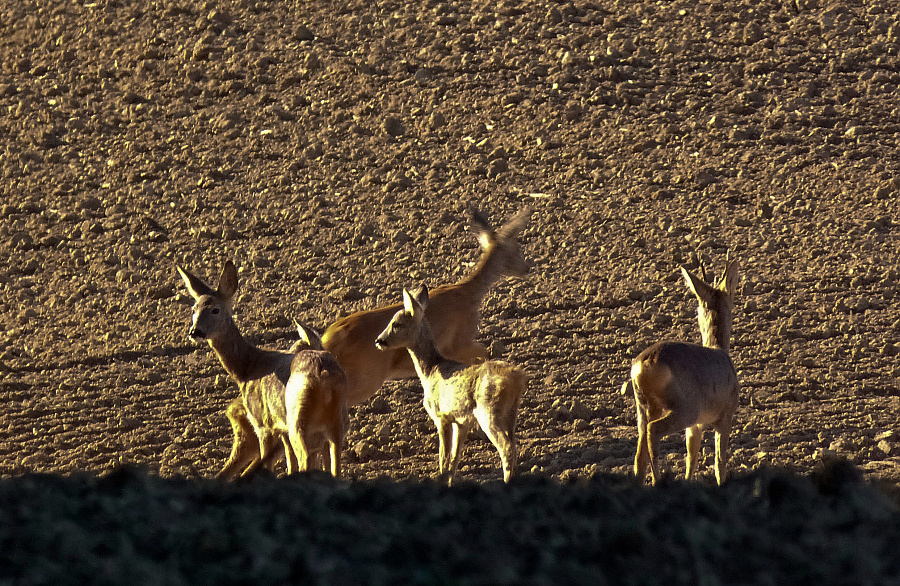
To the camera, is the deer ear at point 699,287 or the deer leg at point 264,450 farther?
the deer ear at point 699,287

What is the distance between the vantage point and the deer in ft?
27.2

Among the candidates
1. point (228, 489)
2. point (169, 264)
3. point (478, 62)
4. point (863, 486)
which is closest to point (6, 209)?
point (169, 264)

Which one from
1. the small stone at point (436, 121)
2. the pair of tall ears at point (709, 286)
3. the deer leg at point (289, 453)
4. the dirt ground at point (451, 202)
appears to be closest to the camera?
the deer leg at point (289, 453)

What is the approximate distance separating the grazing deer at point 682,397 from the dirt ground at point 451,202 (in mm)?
829

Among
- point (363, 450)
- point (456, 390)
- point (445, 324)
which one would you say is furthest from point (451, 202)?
point (456, 390)

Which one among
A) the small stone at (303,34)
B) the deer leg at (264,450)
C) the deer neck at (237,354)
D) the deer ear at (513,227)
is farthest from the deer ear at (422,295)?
the small stone at (303,34)

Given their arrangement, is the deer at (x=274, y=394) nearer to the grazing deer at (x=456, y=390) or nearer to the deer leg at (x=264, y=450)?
the deer leg at (x=264, y=450)

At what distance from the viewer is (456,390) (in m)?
9.20

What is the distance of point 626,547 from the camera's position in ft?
14.4

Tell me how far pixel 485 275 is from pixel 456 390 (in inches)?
117

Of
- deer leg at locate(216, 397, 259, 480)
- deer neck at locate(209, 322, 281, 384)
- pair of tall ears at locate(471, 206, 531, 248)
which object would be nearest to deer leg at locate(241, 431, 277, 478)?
deer leg at locate(216, 397, 259, 480)

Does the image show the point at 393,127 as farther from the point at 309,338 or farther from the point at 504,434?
the point at 504,434

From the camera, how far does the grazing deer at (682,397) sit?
831 centimetres

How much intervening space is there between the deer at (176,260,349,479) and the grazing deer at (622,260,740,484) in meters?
2.01
